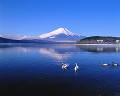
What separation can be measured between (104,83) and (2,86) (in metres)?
15.7

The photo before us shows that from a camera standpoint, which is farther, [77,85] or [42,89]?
[77,85]

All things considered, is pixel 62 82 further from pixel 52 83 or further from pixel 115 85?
pixel 115 85

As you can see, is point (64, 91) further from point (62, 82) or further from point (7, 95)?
point (7, 95)

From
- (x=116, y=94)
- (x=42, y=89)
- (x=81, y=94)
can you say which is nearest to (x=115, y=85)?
(x=116, y=94)

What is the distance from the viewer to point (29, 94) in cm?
1603

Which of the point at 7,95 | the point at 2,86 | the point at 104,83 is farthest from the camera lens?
the point at 104,83

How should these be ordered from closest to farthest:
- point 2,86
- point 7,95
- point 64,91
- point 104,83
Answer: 1. point 7,95
2. point 64,91
3. point 2,86
4. point 104,83

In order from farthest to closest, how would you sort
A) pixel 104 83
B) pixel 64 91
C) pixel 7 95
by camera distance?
pixel 104 83, pixel 64 91, pixel 7 95

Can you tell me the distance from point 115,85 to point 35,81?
1273 centimetres

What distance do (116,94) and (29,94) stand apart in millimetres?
11235

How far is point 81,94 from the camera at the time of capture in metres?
16.1

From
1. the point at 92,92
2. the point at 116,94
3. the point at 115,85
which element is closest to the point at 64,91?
the point at 92,92

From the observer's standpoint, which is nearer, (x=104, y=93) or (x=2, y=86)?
(x=104, y=93)

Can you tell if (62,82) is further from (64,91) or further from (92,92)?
(92,92)
